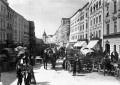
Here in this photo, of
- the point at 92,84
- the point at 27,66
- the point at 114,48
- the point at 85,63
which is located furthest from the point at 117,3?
the point at 27,66

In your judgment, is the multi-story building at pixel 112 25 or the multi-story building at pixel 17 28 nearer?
the multi-story building at pixel 112 25

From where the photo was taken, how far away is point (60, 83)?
32.2 feet

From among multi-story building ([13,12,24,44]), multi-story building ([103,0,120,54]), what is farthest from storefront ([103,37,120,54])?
multi-story building ([13,12,24,44])

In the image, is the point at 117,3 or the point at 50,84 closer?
the point at 50,84

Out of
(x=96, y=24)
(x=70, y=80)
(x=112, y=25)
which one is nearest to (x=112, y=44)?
(x=112, y=25)

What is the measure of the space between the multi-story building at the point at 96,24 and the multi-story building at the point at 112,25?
5.53 feet

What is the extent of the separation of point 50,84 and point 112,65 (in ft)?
18.2

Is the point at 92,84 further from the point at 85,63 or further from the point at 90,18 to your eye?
the point at 90,18

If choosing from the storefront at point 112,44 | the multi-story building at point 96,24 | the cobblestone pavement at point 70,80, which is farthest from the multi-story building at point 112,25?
the cobblestone pavement at point 70,80

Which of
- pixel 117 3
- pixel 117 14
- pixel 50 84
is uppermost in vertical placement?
pixel 117 3

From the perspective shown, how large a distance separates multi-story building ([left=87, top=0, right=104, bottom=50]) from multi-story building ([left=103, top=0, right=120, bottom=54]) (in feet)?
5.53

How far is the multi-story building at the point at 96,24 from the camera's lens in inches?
1076

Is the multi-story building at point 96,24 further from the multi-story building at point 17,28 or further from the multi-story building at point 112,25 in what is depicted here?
the multi-story building at point 17,28

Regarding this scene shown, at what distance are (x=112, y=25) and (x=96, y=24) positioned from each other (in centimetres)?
716
